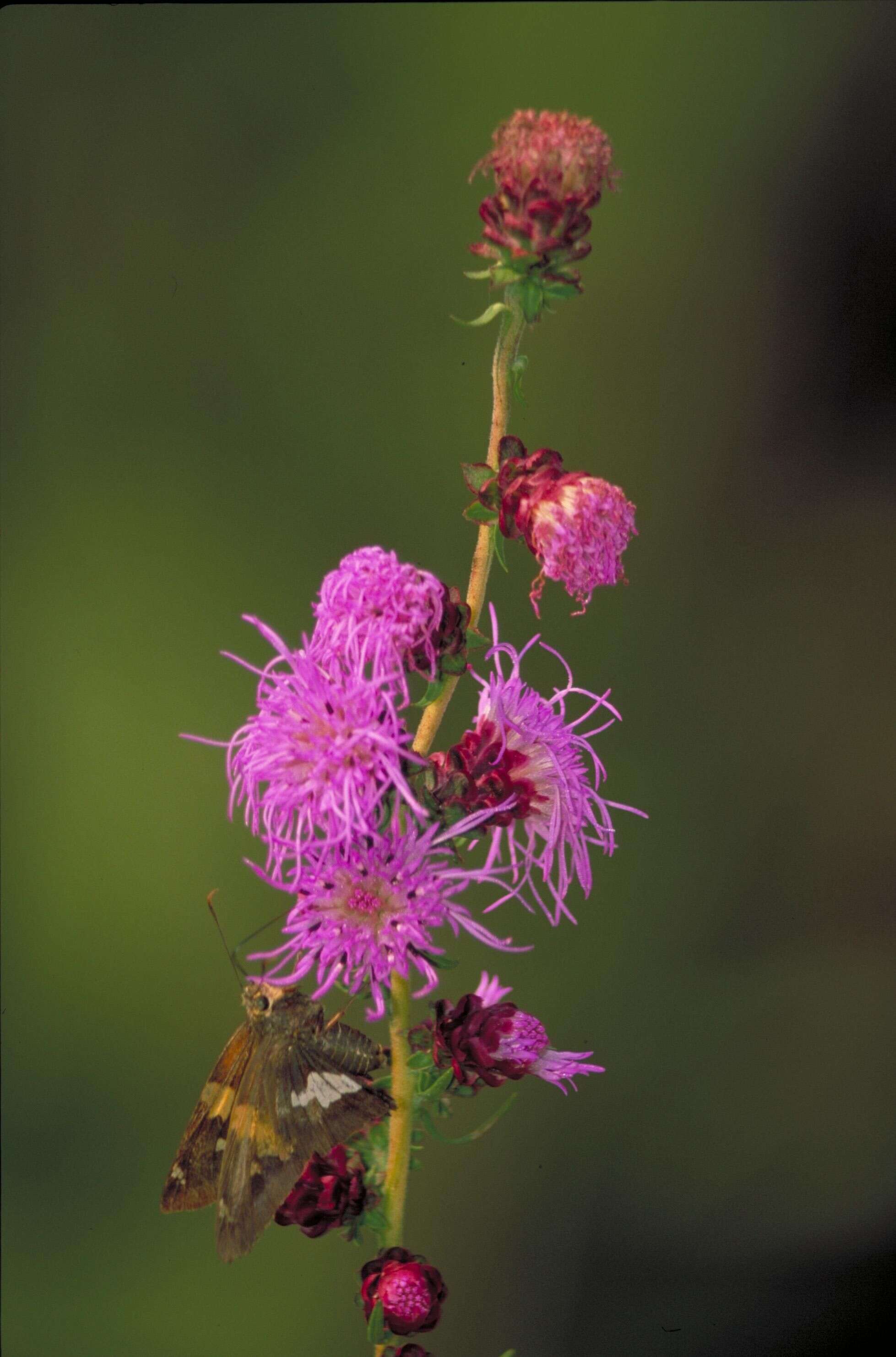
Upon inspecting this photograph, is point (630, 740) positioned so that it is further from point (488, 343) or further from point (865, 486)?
point (488, 343)

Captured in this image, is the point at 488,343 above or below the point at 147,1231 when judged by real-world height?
above

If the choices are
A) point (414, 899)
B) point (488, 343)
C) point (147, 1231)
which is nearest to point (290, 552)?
point (488, 343)

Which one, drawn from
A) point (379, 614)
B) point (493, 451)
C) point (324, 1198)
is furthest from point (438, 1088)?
point (493, 451)

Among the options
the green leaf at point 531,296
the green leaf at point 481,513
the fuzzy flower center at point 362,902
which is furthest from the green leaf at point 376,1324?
the green leaf at point 531,296

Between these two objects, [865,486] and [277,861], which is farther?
[865,486]

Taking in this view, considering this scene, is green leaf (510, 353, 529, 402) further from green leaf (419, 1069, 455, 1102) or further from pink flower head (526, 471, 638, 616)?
green leaf (419, 1069, 455, 1102)

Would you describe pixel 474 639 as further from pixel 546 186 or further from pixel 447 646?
pixel 546 186
